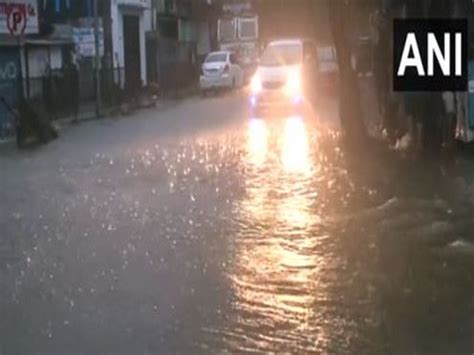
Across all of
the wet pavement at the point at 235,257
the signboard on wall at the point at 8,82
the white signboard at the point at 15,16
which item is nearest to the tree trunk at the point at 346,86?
the wet pavement at the point at 235,257

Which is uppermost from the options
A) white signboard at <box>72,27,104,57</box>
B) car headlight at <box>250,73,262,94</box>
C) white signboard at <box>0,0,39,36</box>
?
white signboard at <box>0,0,39,36</box>

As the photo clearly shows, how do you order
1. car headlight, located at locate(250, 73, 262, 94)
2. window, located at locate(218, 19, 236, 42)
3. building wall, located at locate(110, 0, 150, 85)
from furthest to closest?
window, located at locate(218, 19, 236, 42) < building wall, located at locate(110, 0, 150, 85) < car headlight, located at locate(250, 73, 262, 94)

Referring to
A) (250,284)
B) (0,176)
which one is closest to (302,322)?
(250,284)

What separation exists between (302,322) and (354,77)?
12046mm

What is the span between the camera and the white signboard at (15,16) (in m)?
25.2

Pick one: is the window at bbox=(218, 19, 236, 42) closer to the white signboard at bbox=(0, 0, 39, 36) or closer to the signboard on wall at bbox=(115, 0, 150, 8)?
the signboard on wall at bbox=(115, 0, 150, 8)

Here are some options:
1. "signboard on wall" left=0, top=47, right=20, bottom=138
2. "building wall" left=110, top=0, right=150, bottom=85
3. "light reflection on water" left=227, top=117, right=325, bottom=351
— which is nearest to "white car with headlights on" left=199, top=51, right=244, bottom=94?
"building wall" left=110, top=0, right=150, bottom=85

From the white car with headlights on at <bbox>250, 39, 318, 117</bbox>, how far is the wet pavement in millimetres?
11246

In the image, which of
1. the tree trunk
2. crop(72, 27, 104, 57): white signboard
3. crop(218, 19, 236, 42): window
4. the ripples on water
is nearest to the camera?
the ripples on water

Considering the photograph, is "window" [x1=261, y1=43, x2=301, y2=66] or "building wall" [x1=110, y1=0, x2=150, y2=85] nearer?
"window" [x1=261, y1=43, x2=301, y2=66]

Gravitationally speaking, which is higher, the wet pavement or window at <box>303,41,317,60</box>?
window at <box>303,41,317,60</box>

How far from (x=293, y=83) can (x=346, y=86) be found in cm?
1061

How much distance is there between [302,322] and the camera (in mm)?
7551

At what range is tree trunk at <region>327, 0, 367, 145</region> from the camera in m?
18.8
